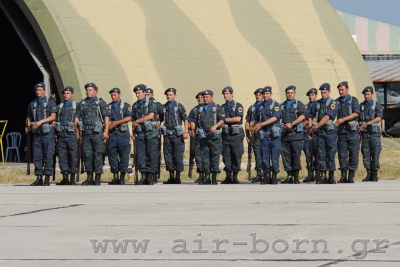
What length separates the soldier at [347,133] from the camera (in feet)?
52.5

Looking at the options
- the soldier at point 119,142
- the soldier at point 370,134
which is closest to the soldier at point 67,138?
the soldier at point 119,142

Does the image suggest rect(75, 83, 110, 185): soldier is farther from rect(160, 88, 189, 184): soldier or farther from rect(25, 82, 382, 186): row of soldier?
rect(160, 88, 189, 184): soldier

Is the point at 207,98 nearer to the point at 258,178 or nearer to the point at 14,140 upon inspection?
the point at 258,178

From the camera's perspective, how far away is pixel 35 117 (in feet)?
51.7

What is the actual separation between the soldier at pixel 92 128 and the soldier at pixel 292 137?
3.04 meters

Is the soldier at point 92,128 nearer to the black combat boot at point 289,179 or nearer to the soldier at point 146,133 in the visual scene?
the soldier at point 146,133

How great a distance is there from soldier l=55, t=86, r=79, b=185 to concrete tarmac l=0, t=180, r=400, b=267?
196 cm

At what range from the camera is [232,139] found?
16.3m

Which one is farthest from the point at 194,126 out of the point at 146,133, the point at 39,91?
the point at 39,91

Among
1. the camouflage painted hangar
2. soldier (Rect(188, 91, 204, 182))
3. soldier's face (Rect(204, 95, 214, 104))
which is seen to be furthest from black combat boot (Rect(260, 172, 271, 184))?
the camouflage painted hangar

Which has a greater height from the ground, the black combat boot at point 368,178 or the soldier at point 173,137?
the soldier at point 173,137

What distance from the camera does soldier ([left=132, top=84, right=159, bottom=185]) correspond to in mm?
15945

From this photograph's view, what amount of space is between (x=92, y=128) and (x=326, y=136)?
3.93m

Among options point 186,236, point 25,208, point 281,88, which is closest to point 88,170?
point 25,208
